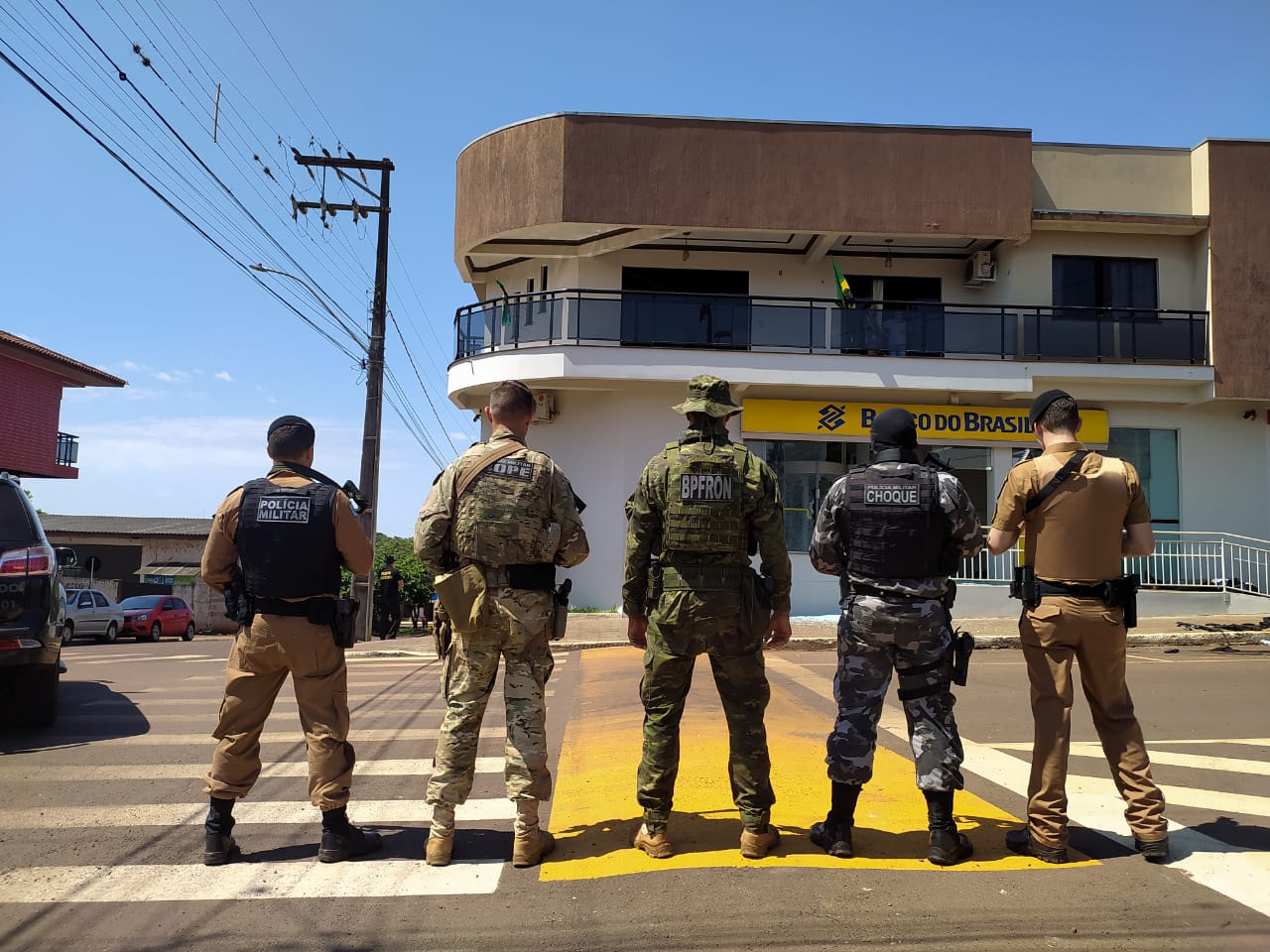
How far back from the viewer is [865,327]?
17672 millimetres

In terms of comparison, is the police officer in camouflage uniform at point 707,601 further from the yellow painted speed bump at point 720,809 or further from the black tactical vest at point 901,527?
the black tactical vest at point 901,527

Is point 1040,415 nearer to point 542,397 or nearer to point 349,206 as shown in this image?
point 542,397

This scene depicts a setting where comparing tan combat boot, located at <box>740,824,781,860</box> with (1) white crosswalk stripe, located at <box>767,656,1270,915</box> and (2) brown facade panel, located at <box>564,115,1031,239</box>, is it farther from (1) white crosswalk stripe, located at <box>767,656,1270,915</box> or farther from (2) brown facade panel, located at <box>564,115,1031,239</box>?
(2) brown facade panel, located at <box>564,115,1031,239</box>

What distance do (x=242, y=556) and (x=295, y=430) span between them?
63 centimetres

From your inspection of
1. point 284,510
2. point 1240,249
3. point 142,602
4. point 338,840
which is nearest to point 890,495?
point 284,510

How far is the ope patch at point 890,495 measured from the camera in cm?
387

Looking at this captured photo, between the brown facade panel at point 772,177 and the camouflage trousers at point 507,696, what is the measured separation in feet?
46.2

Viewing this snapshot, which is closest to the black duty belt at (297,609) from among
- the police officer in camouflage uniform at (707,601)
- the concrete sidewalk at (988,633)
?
the police officer in camouflage uniform at (707,601)

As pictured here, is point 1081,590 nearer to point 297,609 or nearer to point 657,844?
point 657,844

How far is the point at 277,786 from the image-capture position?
520cm

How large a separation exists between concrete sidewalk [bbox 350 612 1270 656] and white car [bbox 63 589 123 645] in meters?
13.4

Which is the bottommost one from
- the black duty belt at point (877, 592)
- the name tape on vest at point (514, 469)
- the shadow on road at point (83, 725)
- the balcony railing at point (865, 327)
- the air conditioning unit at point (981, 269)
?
the shadow on road at point (83, 725)

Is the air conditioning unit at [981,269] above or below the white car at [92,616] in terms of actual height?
above

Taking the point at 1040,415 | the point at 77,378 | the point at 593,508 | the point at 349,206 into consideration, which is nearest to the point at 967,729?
the point at 1040,415
